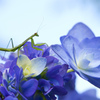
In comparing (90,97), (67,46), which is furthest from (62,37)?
(90,97)

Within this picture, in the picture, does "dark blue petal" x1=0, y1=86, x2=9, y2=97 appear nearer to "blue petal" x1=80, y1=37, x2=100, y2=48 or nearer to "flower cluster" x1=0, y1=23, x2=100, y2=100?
"flower cluster" x1=0, y1=23, x2=100, y2=100

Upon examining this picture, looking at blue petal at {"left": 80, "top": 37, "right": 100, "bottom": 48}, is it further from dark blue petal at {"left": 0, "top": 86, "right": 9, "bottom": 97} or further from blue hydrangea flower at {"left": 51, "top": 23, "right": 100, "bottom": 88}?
dark blue petal at {"left": 0, "top": 86, "right": 9, "bottom": 97}

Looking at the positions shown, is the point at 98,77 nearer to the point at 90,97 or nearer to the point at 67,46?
the point at 67,46

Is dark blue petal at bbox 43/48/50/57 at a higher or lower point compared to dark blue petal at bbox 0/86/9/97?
higher

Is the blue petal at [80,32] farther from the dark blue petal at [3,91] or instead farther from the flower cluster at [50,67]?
the dark blue petal at [3,91]

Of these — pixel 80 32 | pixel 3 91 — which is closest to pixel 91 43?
pixel 80 32

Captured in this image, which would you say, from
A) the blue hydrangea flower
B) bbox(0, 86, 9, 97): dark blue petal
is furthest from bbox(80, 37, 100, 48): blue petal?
bbox(0, 86, 9, 97): dark blue petal

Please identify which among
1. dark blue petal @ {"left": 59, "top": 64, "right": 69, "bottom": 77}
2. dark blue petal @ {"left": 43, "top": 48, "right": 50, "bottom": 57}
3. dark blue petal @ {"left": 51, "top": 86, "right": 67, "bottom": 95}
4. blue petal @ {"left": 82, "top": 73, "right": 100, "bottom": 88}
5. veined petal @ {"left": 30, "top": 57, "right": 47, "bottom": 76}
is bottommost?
dark blue petal @ {"left": 51, "top": 86, "right": 67, "bottom": 95}
